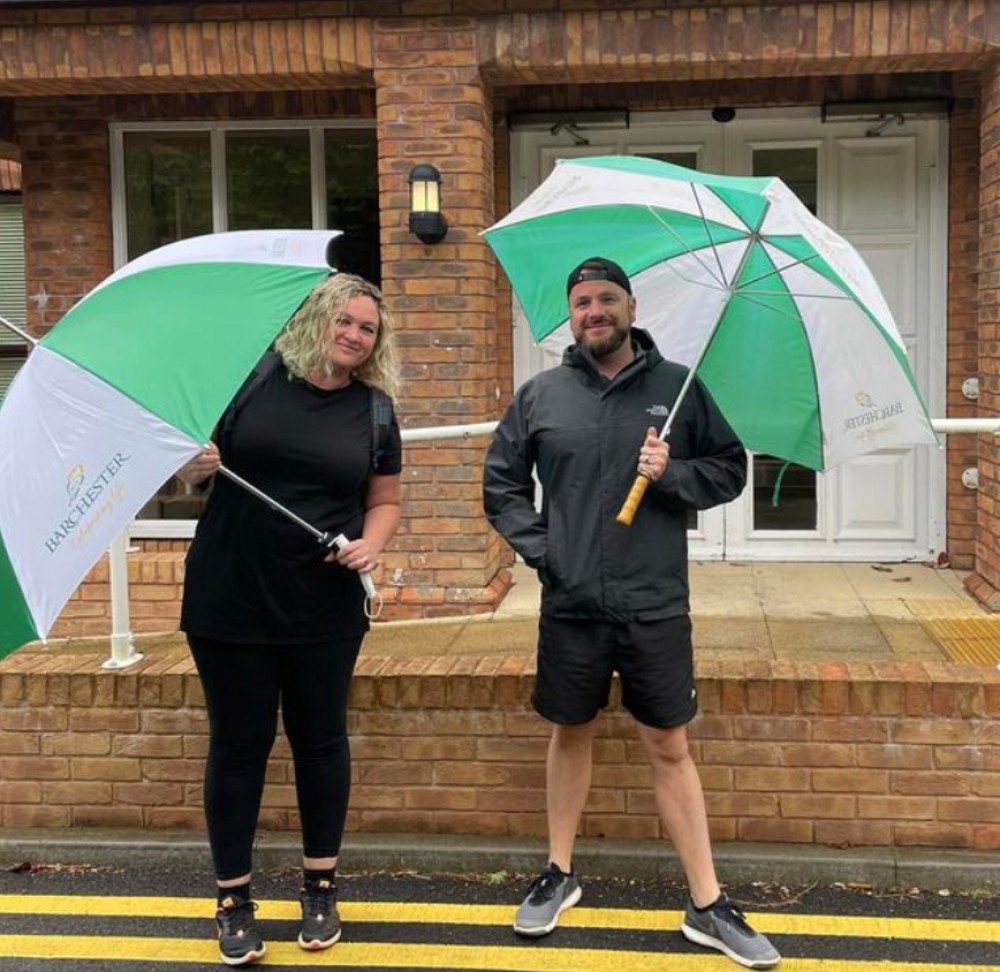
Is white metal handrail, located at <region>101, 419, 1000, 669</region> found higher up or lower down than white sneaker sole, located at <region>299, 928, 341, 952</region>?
higher up

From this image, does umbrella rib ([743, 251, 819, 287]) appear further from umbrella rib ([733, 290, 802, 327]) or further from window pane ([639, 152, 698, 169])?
window pane ([639, 152, 698, 169])

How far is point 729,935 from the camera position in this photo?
10.0 feet

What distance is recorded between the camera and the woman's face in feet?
9.77

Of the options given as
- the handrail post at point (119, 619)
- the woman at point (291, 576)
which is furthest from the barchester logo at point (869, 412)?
the handrail post at point (119, 619)

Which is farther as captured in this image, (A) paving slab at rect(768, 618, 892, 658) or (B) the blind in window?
(B) the blind in window

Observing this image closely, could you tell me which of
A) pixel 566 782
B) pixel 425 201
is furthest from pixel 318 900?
pixel 425 201

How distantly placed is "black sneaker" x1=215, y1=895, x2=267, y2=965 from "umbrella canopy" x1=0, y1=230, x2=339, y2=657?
1008 millimetres

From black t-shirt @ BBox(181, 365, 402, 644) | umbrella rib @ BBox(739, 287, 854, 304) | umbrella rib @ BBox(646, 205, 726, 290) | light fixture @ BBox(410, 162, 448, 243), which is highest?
light fixture @ BBox(410, 162, 448, 243)

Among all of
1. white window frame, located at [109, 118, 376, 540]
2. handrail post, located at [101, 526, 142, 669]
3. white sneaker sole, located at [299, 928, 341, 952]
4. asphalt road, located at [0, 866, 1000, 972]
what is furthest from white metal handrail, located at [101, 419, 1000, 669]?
white window frame, located at [109, 118, 376, 540]

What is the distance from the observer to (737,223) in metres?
3.11

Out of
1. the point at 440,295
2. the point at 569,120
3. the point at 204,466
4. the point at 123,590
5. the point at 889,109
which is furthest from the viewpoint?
the point at 569,120

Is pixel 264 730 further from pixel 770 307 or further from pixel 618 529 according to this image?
pixel 770 307

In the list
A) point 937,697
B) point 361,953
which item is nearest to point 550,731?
point 361,953

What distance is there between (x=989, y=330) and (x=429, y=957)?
4.31 meters
